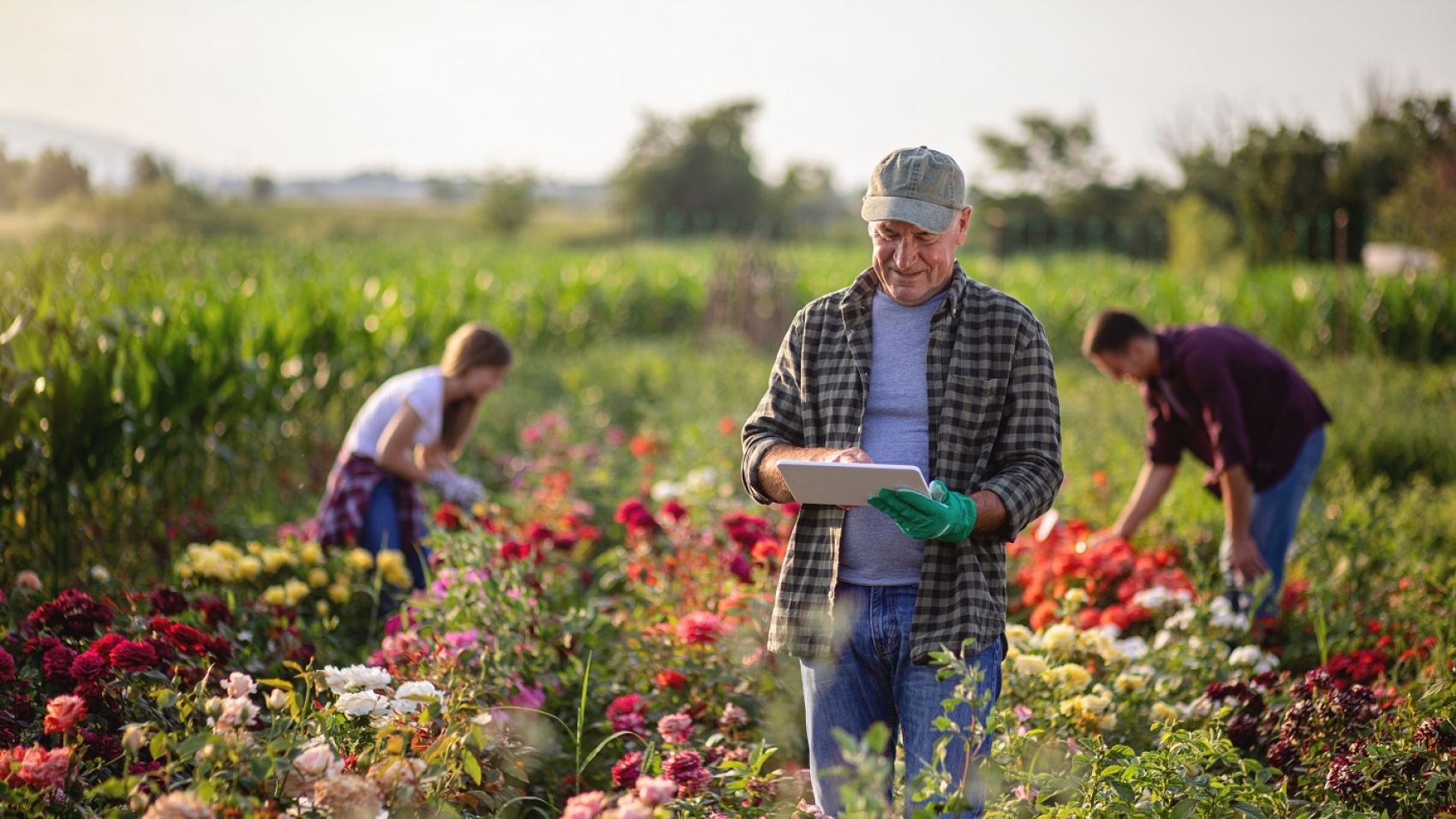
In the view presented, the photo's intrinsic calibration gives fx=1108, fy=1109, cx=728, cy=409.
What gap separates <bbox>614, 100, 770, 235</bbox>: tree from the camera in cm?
5159

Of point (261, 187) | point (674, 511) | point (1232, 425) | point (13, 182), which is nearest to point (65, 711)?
point (674, 511)

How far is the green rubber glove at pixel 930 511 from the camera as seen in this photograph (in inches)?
75.7

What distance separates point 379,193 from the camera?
3260 inches

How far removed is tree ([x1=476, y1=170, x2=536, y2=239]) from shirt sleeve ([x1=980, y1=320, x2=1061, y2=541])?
53267mm

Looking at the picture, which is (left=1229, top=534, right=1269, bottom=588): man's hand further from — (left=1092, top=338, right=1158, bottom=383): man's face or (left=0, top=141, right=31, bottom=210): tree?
(left=0, top=141, right=31, bottom=210): tree

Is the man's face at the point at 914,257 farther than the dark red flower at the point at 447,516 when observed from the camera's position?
No

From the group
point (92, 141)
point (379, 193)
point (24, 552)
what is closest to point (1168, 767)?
point (24, 552)

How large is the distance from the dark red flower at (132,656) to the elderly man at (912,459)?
1.25m

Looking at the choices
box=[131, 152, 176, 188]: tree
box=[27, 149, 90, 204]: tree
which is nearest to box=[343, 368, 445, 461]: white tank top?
box=[27, 149, 90, 204]: tree

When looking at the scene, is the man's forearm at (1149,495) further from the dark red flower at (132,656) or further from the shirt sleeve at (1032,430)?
the dark red flower at (132,656)

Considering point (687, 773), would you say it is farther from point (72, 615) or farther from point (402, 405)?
point (402, 405)

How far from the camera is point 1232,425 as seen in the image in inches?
153

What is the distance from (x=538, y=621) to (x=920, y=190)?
6.08 ft

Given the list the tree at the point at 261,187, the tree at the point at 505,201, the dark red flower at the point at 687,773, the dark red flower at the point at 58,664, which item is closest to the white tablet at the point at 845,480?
the dark red flower at the point at 687,773
